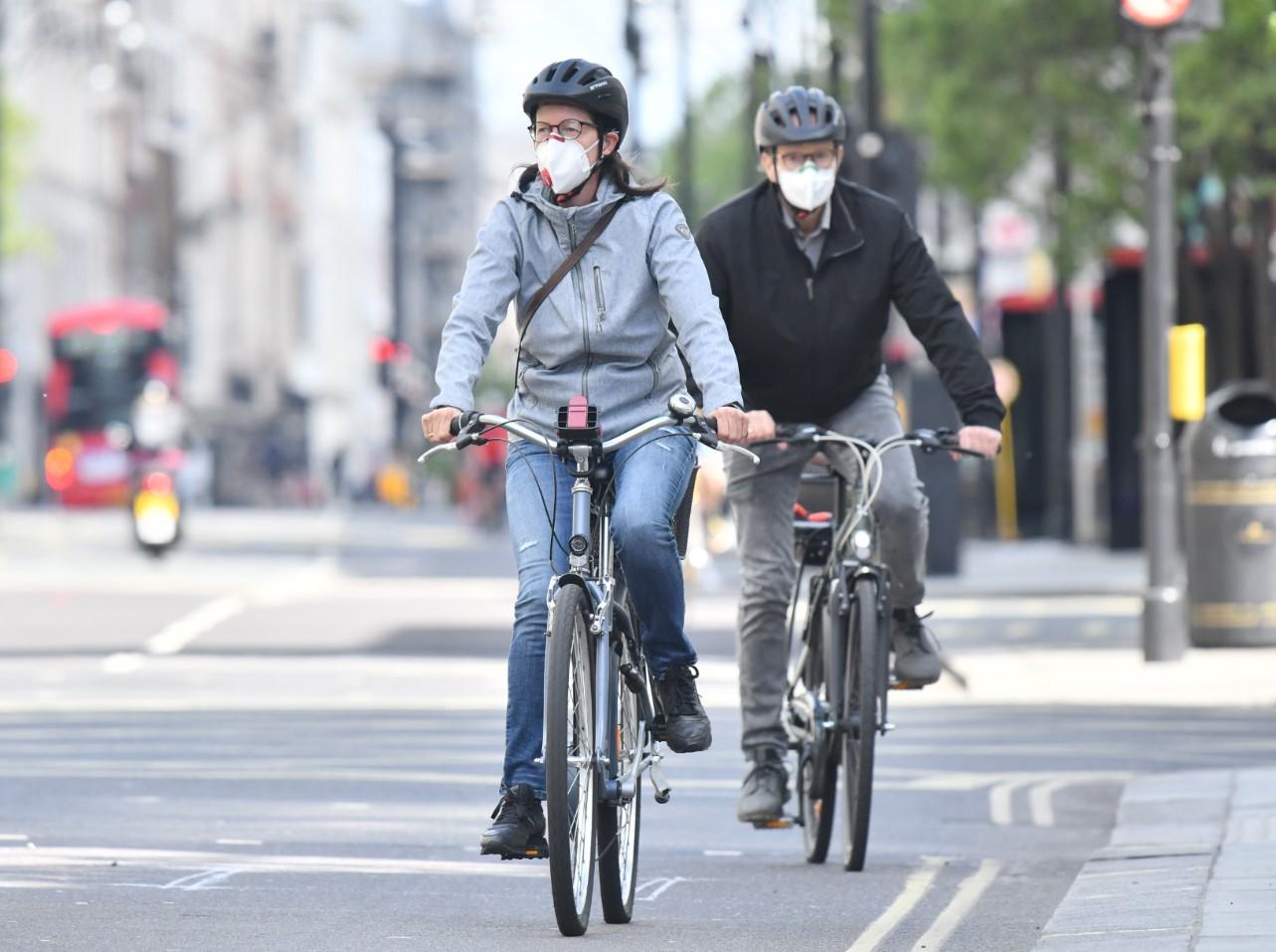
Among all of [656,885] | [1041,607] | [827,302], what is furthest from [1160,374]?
[656,885]

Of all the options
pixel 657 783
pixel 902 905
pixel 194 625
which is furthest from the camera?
pixel 194 625

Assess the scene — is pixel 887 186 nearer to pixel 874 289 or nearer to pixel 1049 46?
pixel 1049 46

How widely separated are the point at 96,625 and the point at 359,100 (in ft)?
324

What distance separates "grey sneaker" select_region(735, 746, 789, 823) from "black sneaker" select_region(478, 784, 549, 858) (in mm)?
1663

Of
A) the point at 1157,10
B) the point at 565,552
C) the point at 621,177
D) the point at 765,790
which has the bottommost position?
the point at 765,790

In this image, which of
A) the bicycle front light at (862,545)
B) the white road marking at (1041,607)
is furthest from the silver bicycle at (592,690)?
the white road marking at (1041,607)

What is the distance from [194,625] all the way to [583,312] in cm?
1420

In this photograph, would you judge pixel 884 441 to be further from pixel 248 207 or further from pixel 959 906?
pixel 248 207

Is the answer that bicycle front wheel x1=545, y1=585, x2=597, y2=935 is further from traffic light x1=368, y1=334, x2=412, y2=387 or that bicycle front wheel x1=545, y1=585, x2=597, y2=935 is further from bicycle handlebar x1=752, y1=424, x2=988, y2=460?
traffic light x1=368, y1=334, x2=412, y2=387

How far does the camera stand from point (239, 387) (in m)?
90.9

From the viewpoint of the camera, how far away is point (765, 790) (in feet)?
28.5

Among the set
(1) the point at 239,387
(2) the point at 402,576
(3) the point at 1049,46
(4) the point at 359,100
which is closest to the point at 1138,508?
(3) the point at 1049,46

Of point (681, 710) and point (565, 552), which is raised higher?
point (565, 552)

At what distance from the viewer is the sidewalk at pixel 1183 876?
686 cm
